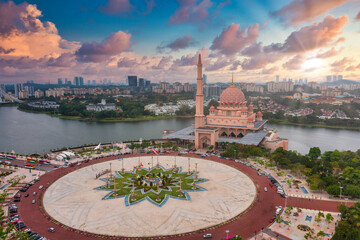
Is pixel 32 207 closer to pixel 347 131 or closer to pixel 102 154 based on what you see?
pixel 102 154

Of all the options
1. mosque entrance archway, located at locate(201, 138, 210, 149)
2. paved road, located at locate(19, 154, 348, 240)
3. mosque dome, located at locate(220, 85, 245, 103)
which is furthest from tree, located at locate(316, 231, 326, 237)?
mosque dome, located at locate(220, 85, 245, 103)

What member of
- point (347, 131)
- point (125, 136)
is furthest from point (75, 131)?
point (347, 131)

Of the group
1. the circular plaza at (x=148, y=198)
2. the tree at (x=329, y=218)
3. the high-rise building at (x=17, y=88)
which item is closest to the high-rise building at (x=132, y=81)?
the high-rise building at (x=17, y=88)

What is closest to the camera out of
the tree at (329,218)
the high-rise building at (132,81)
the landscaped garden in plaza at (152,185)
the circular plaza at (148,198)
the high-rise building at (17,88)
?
the tree at (329,218)

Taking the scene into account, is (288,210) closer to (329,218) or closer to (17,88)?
(329,218)

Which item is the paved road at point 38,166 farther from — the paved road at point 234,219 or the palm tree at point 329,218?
the palm tree at point 329,218

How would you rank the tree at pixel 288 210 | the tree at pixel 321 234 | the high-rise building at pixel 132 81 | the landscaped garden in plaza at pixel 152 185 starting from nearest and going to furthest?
the tree at pixel 321 234
the tree at pixel 288 210
the landscaped garden in plaza at pixel 152 185
the high-rise building at pixel 132 81

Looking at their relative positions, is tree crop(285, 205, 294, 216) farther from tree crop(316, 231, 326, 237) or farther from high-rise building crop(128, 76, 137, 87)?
high-rise building crop(128, 76, 137, 87)
